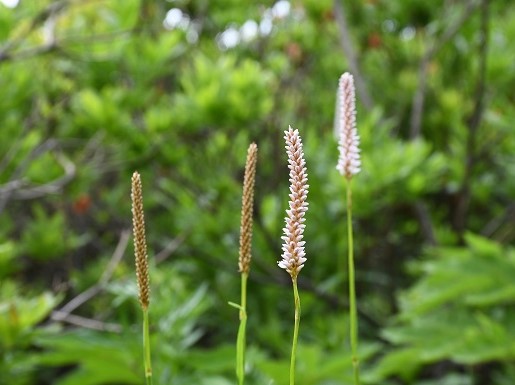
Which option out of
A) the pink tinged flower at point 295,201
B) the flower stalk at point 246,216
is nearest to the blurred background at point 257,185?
the flower stalk at point 246,216

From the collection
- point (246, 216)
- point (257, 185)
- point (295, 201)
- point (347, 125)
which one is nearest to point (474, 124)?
point (257, 185)

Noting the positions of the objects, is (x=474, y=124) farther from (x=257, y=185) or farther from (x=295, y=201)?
(x=295, y=201)

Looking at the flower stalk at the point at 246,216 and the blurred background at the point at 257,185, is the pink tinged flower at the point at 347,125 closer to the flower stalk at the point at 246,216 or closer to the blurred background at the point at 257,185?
the flower stalk at the point at 246,216

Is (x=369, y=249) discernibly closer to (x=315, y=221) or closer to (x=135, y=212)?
(x=315, y=221)

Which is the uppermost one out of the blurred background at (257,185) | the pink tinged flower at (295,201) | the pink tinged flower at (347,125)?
the blurred background at (257,185)

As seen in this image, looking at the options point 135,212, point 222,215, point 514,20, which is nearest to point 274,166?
point 222,215
